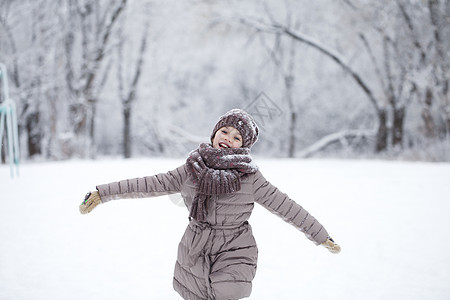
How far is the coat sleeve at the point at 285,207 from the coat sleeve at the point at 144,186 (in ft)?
1.35

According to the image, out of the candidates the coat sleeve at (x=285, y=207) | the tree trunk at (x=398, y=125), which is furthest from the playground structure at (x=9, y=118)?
the tree trunk at (x=398, y=125)

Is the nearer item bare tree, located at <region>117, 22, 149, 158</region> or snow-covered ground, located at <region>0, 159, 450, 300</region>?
snow-covered ground, located at <region>0, 159, 450, 300</region>

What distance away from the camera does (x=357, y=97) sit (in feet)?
48.0

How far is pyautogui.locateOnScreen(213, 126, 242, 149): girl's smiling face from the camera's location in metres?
1.96

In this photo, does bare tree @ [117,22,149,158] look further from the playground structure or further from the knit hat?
the knit hat

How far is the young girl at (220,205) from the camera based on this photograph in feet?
5.95

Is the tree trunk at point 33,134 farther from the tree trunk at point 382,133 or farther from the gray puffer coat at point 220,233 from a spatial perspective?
the gray puffer coat at point 220,233

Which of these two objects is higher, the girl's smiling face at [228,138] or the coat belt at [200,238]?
the girl's smiling face at [228,138]

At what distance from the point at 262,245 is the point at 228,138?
6.03 ft

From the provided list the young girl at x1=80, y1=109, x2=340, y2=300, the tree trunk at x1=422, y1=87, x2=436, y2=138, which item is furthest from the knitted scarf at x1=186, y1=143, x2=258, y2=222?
the tree trunk at x1=422, y1=87, x2=436, y2=138

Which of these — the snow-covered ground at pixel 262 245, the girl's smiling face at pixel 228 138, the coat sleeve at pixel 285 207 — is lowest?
the snow-covered ground at pixel 262 245

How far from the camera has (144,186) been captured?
197cm

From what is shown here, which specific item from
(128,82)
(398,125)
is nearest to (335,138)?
(398,125)

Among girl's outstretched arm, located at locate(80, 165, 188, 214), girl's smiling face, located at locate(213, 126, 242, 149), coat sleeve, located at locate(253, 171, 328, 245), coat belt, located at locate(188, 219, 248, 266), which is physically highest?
girl's smiling face, located at locate(213, 126, 242, 149)
